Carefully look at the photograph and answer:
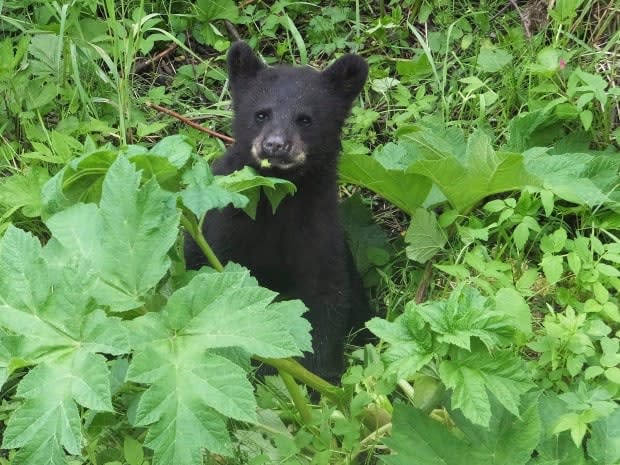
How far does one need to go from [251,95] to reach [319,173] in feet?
1.61

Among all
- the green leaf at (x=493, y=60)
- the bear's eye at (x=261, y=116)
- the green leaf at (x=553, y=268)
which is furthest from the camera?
the green leaf at (x=493, y=60)

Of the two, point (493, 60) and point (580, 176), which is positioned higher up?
point (493, 60)

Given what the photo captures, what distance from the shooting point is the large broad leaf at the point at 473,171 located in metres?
4.18

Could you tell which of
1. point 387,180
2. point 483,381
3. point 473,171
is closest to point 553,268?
point 473,171

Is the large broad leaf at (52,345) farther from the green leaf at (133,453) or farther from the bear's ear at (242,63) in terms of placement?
the bear's ear at (242,63)

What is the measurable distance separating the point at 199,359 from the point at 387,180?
236 cm

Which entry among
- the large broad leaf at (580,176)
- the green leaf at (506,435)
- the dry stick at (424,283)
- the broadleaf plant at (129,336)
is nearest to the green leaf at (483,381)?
the green leaf at (506,435)

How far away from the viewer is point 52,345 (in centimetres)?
231

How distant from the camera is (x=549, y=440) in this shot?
117 inches

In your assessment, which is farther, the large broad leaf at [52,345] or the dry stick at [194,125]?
the dry stick at [194,125]

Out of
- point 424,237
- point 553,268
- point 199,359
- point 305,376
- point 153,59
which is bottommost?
point 424,237

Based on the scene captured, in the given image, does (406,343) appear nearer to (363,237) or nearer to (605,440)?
(605,440)

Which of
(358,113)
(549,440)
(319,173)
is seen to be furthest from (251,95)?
(549,440)

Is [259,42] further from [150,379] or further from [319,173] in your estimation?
[150,379]
